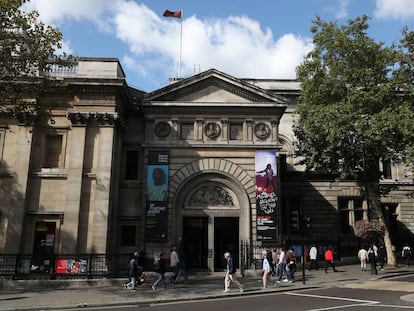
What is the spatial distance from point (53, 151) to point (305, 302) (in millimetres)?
18162

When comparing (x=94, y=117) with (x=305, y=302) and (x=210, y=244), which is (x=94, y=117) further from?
(x=305, y=302)

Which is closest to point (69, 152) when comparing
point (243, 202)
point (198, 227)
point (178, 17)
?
point (198, 227)

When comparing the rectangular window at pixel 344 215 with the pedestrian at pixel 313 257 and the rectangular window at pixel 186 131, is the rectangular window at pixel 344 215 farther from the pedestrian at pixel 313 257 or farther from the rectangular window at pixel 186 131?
the rectangular window at pixel 186 131

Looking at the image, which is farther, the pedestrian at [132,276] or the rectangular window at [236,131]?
the rectangular window at [236,131]

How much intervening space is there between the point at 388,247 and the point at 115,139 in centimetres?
2006

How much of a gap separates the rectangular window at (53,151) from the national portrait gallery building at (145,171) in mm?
67

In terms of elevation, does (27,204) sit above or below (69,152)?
below

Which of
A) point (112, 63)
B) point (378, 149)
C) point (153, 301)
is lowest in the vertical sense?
point (153, 301)

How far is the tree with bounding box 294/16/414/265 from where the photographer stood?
975 inches

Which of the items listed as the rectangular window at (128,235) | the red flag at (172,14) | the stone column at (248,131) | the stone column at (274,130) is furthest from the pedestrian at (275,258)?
the red flag at (172,14)

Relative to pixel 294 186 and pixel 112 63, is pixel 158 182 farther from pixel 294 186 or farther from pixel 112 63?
pixel 294 186

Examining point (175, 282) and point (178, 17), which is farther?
point (178, 17)

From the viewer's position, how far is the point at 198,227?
26.7m

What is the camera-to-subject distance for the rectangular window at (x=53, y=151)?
82.5 feet
